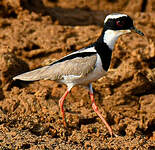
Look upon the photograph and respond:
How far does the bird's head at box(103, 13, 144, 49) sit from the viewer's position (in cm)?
581

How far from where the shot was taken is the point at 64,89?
7098mm

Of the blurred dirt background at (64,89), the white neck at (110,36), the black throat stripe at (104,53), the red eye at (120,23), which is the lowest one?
the blurred dirt background at (64,89)

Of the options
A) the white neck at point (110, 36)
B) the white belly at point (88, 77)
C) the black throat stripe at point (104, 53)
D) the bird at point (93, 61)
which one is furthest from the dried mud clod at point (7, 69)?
the white neck at point (110, 36)

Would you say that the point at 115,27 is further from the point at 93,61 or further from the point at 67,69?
the point at 67,69

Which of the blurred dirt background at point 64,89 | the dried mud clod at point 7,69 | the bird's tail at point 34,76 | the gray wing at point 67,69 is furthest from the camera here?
the dried mud clod at point 7,69

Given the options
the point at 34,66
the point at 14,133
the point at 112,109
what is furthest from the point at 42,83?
the point at 14,133

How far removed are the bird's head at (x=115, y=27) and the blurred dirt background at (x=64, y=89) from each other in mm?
1477

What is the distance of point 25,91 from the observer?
6.72 m

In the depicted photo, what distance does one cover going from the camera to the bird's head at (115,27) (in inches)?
229

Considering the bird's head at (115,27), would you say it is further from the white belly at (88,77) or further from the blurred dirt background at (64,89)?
the blurred dirt background at (64,89)

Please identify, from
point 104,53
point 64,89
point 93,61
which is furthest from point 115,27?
point 64,89

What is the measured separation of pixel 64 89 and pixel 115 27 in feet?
6.08

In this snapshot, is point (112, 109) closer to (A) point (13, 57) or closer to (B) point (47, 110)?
(B) point (47, 110)

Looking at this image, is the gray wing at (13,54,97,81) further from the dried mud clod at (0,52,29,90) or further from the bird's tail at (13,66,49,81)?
the dried mud clod at (0,52,29,90)
